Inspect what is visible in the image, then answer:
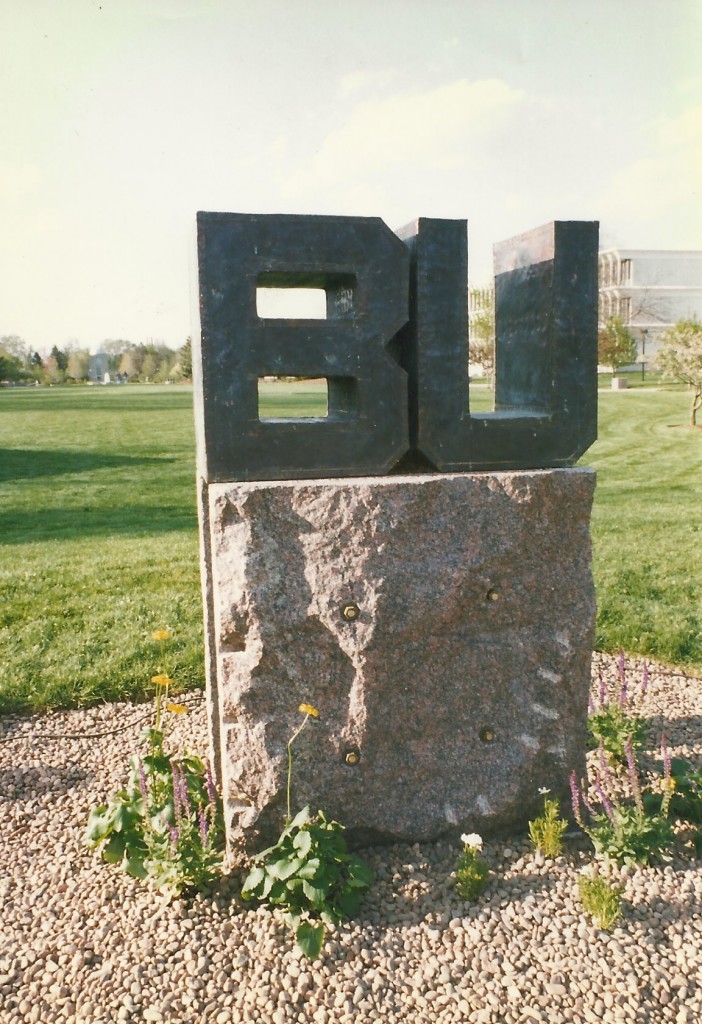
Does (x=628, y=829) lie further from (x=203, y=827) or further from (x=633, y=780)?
(x=203, y=827)

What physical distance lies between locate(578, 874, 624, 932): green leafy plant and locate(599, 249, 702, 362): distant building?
2343 inches

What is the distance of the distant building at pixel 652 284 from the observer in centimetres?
5866

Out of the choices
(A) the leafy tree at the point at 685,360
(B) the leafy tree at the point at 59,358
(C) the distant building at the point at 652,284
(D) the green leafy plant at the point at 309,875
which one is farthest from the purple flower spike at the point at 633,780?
(B) the leafy tree at the point at 59,358

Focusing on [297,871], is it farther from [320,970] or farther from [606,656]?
[606,656]

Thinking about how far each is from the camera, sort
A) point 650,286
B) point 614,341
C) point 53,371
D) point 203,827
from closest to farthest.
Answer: point 203,827 → point 614,341 → point 650,286 → point 53,371

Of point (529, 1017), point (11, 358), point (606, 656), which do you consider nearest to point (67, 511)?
point (606, 656)

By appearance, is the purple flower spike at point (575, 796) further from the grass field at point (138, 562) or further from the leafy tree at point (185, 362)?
the leafy tree at point (185, 362)

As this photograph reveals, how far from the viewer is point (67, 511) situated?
12.8m

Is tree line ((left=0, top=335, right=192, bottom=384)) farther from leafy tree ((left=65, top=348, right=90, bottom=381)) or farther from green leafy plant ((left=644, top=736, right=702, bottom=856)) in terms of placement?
green leafy plant ((left=644, top=736, right=702, bottom=856))

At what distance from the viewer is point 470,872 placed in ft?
10.7

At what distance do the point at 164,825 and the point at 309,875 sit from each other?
67 centimetres

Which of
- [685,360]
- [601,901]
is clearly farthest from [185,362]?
[601,901]

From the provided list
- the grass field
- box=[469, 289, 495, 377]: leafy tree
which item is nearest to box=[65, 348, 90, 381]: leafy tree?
box=[469, 289, 495, 377]: leafy tree

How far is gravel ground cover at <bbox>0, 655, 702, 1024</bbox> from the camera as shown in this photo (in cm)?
284
